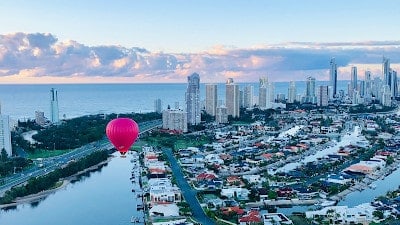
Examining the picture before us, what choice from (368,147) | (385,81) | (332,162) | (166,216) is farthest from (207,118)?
(385,81)

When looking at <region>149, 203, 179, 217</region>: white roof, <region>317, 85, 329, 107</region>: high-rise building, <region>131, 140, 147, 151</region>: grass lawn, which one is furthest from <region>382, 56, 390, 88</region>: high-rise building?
<region>149, 203, 179, 217</region>: white roof

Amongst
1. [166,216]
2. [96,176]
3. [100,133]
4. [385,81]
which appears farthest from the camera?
[385,81]

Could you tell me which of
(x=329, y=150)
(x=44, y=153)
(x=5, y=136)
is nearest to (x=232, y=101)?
(x=329, y=150)

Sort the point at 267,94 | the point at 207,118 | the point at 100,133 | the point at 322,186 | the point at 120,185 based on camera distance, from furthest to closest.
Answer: the point at 267,94 → the point at 207,118 → the point at 100,133 → the point at 120,185 → the point at 322,186

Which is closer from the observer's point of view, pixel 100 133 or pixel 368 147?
pixel 368 147

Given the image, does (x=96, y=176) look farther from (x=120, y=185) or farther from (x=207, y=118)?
(x=207, y=118)

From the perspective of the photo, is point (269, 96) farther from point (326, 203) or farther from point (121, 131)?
point (121, 131)
